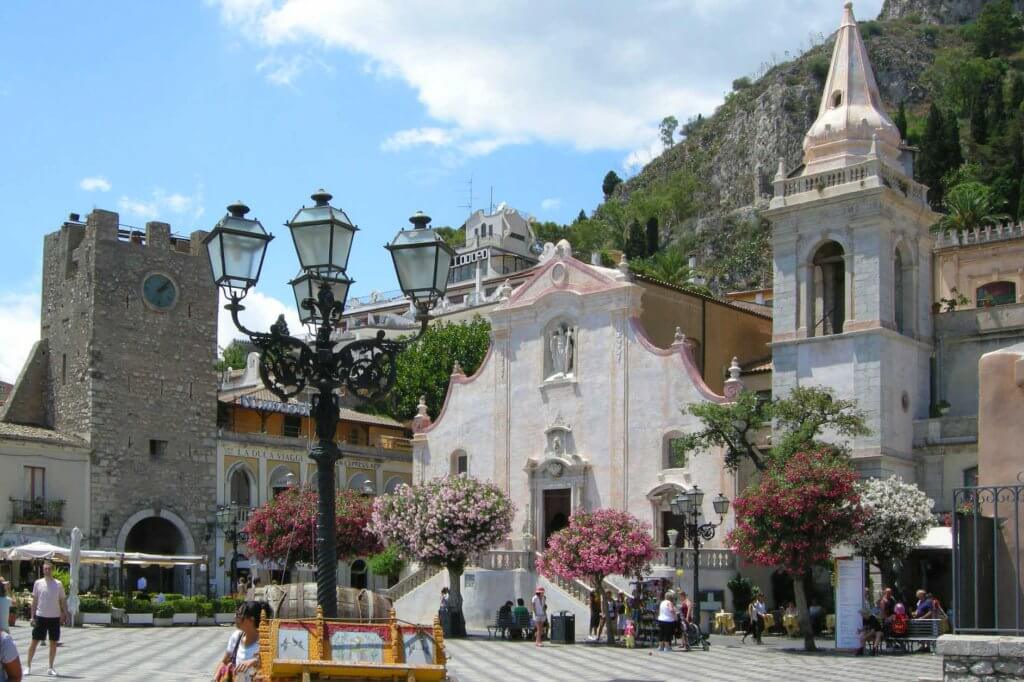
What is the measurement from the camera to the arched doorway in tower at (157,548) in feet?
169

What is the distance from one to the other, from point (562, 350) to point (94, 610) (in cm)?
1748

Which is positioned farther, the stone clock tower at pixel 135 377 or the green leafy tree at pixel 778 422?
the stone clock tower at pixel 135 377

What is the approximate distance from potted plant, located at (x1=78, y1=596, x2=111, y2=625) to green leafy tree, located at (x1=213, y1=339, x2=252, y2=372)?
56.7m

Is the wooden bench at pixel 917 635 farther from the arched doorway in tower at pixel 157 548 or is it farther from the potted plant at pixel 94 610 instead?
the arched doorway in tower at pixel 157 548

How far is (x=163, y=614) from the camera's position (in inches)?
1633

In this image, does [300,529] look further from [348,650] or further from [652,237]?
[652,237]

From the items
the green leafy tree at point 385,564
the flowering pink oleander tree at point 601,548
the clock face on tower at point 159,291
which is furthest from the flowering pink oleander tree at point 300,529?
the clock face on tower at point 159,291

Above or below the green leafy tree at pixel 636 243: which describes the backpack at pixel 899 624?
below

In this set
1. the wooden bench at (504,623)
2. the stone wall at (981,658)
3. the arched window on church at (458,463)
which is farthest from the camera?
the arched window on church at (458,463)

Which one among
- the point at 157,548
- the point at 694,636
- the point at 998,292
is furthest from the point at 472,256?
the point at 694,636

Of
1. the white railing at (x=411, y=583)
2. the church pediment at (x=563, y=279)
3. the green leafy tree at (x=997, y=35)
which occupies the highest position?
the green leafy tree at (x=997, y=35)

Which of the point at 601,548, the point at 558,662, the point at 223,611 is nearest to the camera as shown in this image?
the point at 558,662

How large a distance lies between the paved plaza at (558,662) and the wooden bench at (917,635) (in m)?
1.26

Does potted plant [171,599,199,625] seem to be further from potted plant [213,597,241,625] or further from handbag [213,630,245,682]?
handbag [213,630,245,682]
